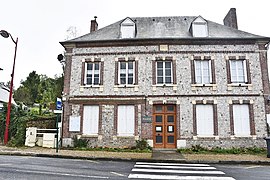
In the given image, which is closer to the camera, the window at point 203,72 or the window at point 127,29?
the window at point 203,72

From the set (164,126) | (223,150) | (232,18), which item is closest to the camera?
(223,150)

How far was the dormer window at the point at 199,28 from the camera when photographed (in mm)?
14562

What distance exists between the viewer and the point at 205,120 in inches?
534

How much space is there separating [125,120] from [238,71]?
7.76 metres

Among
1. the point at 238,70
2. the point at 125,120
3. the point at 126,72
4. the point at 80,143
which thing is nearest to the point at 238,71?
the point at 238,70

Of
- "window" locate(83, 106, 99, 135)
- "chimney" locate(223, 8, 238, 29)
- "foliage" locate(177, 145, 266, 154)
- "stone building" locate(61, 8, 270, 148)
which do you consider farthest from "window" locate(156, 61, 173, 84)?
"chimney" locate(223, 8, 238, 29)

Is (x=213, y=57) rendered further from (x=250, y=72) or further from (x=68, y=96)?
(x=68, y=96)

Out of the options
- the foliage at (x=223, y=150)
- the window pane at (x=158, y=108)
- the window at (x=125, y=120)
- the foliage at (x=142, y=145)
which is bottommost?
the foliage at (x=223, y=150)

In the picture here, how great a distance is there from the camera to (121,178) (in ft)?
20.6

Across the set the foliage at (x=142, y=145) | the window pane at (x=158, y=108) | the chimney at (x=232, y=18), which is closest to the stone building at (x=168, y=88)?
the window pane at (x=158, y=108)

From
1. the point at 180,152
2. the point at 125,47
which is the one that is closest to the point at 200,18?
the point at 125,47

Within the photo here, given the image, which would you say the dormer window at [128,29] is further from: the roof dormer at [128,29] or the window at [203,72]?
the window at [203,72]

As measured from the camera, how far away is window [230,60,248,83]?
13953 millimetres

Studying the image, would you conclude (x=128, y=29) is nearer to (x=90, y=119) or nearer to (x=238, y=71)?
(x=90, y=119)
